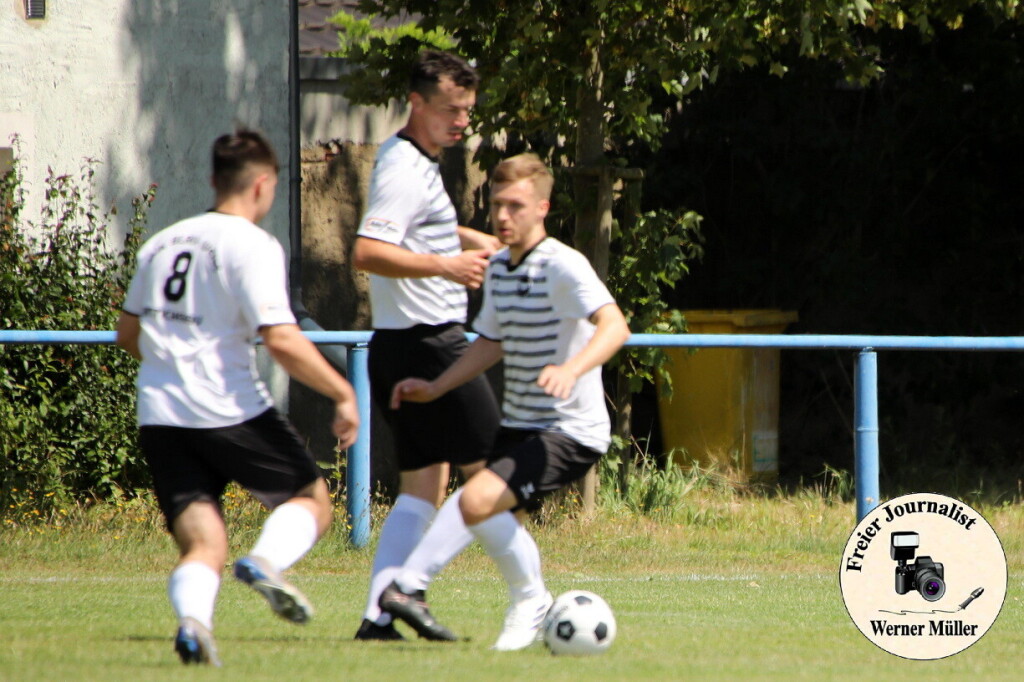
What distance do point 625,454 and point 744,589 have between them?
2408 mm

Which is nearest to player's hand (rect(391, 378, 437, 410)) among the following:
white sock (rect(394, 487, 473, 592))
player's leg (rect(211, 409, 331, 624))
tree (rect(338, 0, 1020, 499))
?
white sock (rect(394, 487, 473, 592))

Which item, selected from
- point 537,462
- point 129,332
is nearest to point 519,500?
point 537,462

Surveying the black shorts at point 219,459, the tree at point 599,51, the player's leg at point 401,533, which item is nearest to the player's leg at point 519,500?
the player's leg at point 401,533

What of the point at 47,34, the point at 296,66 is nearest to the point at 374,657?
the point at 296,66

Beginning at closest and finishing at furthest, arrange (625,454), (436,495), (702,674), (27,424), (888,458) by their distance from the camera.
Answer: (702,674), (436,495), (27,424), (625,454), (888,458)

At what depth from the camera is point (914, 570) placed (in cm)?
509

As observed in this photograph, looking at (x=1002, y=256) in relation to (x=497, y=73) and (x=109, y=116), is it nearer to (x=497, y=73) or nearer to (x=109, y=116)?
(x=497, y=73)

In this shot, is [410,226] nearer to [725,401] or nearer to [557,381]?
[557,381]

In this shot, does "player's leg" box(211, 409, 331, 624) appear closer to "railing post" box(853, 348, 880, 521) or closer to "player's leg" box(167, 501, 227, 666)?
"player's leg" box(167, 501, 227, 666)

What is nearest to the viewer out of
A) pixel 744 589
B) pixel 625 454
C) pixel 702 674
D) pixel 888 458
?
pixel 702 674

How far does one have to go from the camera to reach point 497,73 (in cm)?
841

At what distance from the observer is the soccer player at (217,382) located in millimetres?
4219

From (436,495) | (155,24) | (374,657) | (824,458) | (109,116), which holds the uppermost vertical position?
(155,24)

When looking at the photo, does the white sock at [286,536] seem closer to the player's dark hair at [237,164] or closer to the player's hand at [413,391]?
the player's hand at [413,391]
